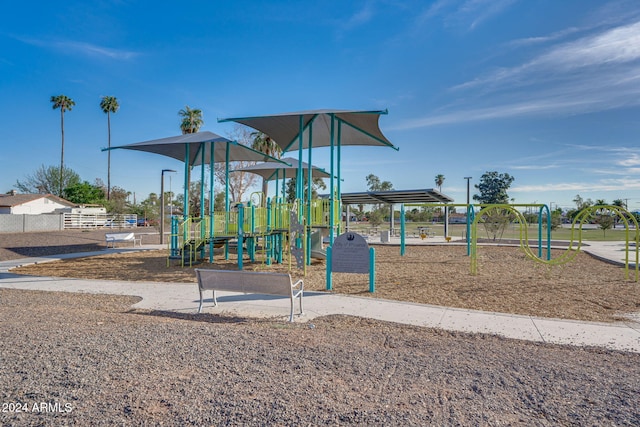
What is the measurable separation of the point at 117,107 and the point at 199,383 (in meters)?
67.4

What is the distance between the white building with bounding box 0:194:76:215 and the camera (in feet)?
148

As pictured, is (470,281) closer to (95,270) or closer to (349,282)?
(349,282)

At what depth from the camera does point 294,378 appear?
3.76 m

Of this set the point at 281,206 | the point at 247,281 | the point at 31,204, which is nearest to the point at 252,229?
the point at 281,206

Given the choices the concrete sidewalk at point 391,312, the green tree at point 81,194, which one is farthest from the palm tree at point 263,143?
the green tree at point 81,194

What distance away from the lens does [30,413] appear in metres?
2.99

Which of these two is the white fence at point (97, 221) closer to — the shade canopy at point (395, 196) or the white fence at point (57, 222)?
the white fence at point (57, 222)

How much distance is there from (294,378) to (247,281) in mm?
3191

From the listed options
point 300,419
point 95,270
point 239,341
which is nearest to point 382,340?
point 239,341

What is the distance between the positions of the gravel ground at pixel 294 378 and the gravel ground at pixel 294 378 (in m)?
0.01

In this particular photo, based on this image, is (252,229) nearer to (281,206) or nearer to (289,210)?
(281,206)

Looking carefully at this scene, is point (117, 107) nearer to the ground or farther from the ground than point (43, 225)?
farther from the ground

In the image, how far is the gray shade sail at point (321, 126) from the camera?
39.4 ft

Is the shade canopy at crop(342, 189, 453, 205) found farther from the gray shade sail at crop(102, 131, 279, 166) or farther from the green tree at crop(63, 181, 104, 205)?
the green tree at crop(63, 181, 104, 205)
